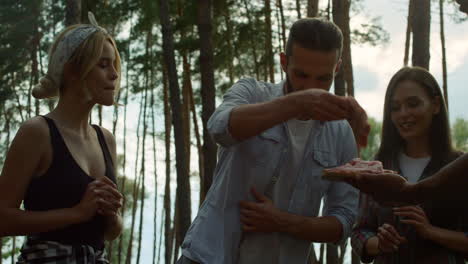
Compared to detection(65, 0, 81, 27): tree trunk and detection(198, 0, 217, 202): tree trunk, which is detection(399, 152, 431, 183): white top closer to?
detection(65, 0, 81, 27): tree trunk

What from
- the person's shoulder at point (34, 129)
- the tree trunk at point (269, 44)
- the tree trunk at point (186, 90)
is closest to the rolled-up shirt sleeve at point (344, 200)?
the person's shoulder at point (34, 129)

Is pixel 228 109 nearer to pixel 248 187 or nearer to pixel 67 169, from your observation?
pixel 248 187

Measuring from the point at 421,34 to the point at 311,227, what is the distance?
5562 mm

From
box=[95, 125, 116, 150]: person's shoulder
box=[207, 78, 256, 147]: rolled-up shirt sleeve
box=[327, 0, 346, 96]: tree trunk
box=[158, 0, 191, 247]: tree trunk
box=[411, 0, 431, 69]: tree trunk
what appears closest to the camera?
box=[207, 78, 256, 147]: rolled-up shirt sleeve

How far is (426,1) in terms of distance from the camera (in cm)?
769

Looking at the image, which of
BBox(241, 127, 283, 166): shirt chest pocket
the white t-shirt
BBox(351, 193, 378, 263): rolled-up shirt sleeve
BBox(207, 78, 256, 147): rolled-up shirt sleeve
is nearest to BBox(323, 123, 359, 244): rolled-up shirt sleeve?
the white t-shirt

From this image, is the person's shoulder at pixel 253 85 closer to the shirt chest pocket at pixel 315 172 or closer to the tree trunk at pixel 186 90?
the shirt chest pocket at pixel 315 172

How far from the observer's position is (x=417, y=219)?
3207mm

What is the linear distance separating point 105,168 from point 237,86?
64 cm

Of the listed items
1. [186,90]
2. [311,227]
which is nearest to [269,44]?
[186,90]

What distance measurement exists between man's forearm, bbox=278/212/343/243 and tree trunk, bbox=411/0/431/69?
5148 mm

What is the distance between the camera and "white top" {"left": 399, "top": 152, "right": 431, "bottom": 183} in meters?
3.47

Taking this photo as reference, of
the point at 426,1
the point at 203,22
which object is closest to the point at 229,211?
the point at 426,1

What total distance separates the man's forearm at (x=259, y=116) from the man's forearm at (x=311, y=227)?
35 cm
